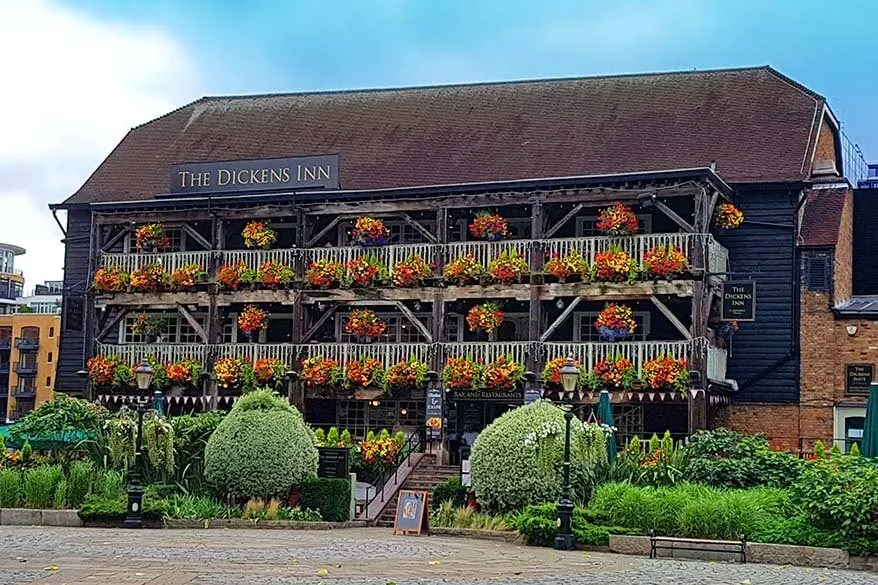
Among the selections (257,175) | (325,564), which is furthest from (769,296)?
(325,564)

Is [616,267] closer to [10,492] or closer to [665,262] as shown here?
[665,262]

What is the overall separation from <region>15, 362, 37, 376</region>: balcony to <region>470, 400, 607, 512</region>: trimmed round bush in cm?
6399

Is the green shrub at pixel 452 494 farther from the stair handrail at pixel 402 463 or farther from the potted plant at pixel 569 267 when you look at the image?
the potted plant at pixel 569 267

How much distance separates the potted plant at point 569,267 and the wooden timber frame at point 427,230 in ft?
0.96

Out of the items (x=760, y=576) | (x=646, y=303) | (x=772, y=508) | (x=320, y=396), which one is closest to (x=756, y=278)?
(x=646, y=303)

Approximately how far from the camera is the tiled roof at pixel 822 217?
1196 inches

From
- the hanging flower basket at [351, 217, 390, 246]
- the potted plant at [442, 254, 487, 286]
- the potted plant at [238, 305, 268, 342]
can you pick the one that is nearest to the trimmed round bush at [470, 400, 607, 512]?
the potted plant at [442, 254, 487, 286]

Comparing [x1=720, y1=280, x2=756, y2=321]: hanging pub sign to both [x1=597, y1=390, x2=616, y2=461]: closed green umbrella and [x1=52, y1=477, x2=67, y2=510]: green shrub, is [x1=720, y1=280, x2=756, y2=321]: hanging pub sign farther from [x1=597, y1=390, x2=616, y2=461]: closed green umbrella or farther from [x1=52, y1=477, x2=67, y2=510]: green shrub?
[x1=52, y1=477, x2=67, y2=510]: green shrub

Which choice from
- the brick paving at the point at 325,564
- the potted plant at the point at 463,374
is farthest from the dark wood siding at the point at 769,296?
the brick paving at the point at 325,564

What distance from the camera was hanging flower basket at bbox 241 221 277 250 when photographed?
32344mm

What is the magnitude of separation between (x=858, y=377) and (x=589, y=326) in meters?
6.46

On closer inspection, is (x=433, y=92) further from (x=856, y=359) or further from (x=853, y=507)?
(x=853, y=507)

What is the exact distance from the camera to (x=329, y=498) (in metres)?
22.9

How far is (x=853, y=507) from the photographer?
1612 cm
